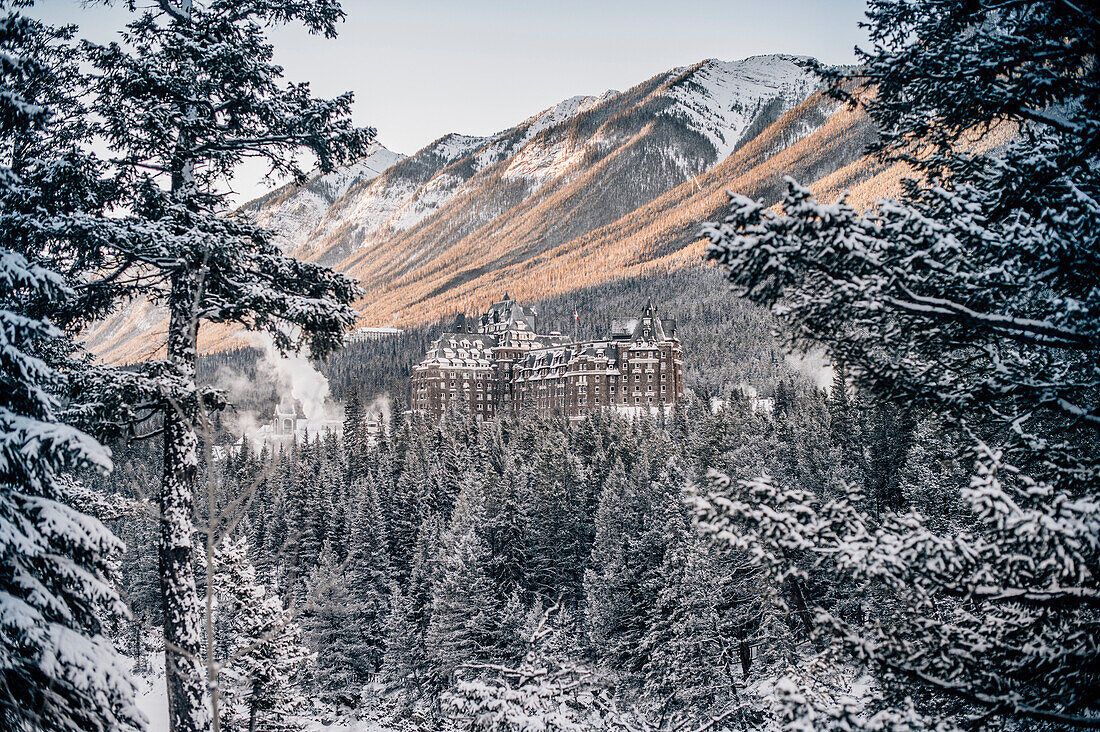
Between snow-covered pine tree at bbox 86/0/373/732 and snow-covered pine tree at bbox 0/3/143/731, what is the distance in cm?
84

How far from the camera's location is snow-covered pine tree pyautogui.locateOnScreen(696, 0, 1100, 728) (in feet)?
16.0

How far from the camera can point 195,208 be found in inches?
336

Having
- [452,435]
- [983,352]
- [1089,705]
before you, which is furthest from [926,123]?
[452,435]

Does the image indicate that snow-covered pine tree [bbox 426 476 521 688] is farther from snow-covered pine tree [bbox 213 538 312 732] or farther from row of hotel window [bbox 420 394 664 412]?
row of hotel window [bbox 420 394 664 412]

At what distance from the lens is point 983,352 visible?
609 cm

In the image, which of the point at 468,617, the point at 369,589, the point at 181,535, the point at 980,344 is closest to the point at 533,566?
the point at 468,617

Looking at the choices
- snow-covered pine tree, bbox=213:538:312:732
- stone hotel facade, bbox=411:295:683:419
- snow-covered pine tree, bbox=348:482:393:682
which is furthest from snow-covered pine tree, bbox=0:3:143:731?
stone hotel facade, bbox=411:295:683:419

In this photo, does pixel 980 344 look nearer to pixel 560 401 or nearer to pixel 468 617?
pixel 468 617

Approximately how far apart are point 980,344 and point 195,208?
349 inches

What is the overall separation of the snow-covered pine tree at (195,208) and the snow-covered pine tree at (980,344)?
19.5 feet

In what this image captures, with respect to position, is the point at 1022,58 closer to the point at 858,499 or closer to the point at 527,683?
the point at 858,499

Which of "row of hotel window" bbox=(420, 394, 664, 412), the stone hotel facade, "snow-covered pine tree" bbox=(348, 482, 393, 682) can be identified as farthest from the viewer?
the stone hotel facade

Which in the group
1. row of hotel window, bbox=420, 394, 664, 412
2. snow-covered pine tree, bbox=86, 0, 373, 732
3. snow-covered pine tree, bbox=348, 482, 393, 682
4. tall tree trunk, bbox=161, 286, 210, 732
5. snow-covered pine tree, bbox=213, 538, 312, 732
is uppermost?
snow-covered pine tree, bbox=86, 0, 373, 732

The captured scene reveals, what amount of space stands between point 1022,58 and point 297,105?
27.2 feet
